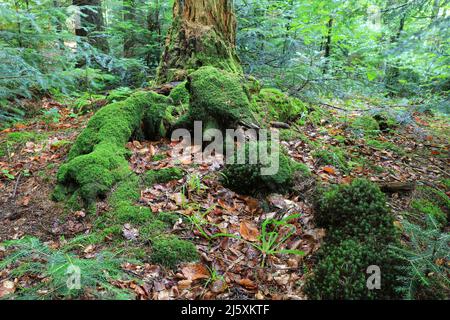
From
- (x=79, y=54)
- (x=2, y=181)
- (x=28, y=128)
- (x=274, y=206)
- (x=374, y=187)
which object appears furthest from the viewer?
(x=79, y=54)

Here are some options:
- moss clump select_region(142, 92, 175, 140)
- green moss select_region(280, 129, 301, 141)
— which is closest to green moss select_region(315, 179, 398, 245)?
green moss select_region(280, 129, 301, 141)

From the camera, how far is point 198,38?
6.20 metres

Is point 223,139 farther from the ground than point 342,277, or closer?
farther from the ground

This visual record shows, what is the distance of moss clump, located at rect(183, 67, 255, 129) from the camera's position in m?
4.81

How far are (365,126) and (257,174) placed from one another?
3.88 metres

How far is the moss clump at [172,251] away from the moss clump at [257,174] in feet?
4.00

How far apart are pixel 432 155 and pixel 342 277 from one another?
454 centimetres

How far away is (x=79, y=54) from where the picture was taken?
712 cm

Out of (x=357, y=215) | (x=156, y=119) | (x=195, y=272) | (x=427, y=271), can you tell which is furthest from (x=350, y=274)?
(x=156, y=119)

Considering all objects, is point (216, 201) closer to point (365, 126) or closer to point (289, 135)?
point (289, 135)

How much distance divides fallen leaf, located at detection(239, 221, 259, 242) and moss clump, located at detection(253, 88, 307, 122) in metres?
2.62
